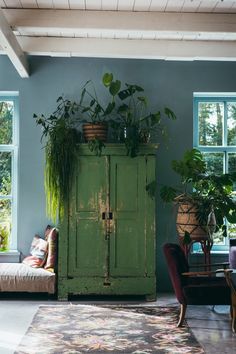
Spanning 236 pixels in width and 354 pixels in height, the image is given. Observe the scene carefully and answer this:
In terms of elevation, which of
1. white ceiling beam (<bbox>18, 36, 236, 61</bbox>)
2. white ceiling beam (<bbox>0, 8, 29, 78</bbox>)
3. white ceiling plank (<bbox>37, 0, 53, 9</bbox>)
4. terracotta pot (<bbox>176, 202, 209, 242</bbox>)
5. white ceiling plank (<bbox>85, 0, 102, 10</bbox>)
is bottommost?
terracotta pot (<bbox>176, 202, 209, 242</bbox>)

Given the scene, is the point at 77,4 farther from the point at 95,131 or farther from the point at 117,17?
the point at 95,131

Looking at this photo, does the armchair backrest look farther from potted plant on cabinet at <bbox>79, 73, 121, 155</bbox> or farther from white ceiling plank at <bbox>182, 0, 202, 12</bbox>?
white ceiling plank at <bbox>182, 0, 202, 12</bbox>

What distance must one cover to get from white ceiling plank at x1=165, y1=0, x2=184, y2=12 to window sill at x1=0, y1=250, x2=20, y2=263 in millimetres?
3801

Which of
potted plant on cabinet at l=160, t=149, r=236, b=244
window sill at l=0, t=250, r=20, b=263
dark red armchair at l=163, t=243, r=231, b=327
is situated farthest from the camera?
window sill at l=0, t=250, r=20, b=263

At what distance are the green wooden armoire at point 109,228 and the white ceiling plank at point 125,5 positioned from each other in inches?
70.2

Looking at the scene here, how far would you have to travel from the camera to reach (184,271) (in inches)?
225

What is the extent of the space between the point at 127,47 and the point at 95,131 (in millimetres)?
1129

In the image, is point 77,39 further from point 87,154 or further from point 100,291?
point 100,291

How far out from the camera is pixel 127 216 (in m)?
6.82

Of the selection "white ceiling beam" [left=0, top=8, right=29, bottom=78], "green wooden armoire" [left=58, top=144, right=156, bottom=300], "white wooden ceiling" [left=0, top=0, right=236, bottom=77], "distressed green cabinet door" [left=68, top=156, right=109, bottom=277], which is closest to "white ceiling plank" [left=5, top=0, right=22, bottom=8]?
"white wooden ceiling" [left=0, top=0, right=236, bottom=77]

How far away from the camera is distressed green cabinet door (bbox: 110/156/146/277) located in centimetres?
678

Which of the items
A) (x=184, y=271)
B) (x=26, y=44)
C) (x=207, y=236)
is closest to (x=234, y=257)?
(x=207, y=236)

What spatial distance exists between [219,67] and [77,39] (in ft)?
6.95

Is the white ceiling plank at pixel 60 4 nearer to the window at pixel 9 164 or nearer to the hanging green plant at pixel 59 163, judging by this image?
the hanging green plant at pixel 59 163
